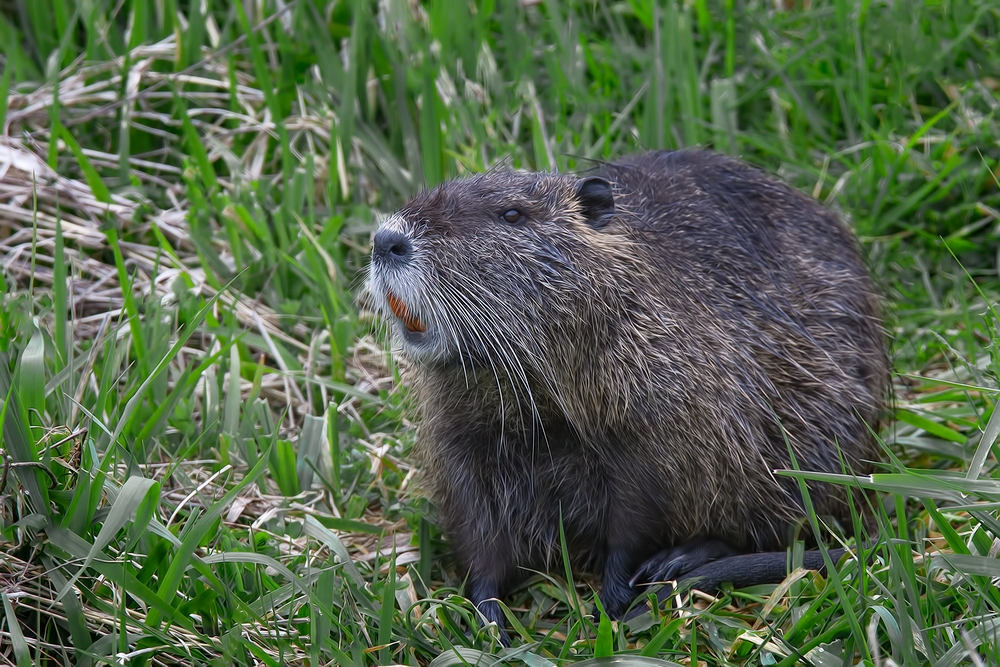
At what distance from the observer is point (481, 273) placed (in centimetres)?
270

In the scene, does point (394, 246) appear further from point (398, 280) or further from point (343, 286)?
point (343, 286)

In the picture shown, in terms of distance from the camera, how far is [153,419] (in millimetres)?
2898

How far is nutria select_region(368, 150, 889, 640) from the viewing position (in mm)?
2732

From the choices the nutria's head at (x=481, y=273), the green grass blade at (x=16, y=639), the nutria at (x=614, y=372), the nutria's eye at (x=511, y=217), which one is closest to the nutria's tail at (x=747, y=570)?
the nutria at (x=614, y=372)

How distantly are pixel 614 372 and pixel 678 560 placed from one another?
0.55 meters

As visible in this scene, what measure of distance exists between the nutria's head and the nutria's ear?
7 cm

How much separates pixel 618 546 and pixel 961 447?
111 cm

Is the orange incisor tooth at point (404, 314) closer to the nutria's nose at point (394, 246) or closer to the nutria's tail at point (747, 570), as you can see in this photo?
the nutria's nose at point (394, 246)

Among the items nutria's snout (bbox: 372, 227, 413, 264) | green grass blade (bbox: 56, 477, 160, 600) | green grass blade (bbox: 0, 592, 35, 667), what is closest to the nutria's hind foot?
nutria's snout (bbox: 372, 227, 413, 264)

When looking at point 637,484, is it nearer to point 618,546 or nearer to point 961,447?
point 618,546

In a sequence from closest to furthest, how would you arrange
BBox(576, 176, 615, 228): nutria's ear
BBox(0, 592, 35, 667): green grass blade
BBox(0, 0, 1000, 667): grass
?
BBox(0, 592, 35, 667): green grass blade → BBox(0, 0, 1000, 667): grass → BBox(576, 176, 615, 228): nutria's ear

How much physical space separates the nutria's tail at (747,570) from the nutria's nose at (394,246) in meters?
1.06

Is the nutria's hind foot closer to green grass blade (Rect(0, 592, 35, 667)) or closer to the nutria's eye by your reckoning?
the nutria's eye

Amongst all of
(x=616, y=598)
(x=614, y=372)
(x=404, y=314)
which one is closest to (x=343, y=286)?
(x=404, y=314)
